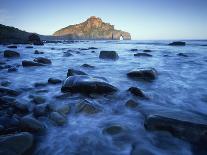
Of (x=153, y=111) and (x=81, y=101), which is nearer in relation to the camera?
(x=153, y=111)

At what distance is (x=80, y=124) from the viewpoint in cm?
298

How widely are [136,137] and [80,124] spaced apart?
0.83 meters

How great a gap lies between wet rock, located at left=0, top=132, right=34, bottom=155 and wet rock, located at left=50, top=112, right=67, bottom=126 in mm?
568

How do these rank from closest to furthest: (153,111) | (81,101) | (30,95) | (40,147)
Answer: (40,147) < (153,111) < (81,101) < (30,95)

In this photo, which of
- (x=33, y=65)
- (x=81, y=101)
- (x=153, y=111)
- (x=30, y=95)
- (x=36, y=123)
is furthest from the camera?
(x=33, y=65)

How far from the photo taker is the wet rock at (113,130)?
109 inches

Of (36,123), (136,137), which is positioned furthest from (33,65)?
(136,137)

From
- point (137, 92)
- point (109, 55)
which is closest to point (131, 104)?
point (137, 92)

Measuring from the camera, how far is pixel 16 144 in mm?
2215

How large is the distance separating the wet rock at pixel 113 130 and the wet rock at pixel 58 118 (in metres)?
0.62

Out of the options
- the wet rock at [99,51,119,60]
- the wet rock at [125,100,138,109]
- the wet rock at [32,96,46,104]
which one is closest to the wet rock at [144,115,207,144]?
the wet rock at [125,100,138,109]

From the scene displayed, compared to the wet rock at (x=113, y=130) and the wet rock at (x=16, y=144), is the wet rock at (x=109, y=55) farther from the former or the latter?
the wet rock at (x=16, y=144)

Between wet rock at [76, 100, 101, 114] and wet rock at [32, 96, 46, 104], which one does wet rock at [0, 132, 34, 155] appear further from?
wet rock at [32, 96, 46, 104]

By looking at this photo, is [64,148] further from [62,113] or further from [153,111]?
[153,111]
